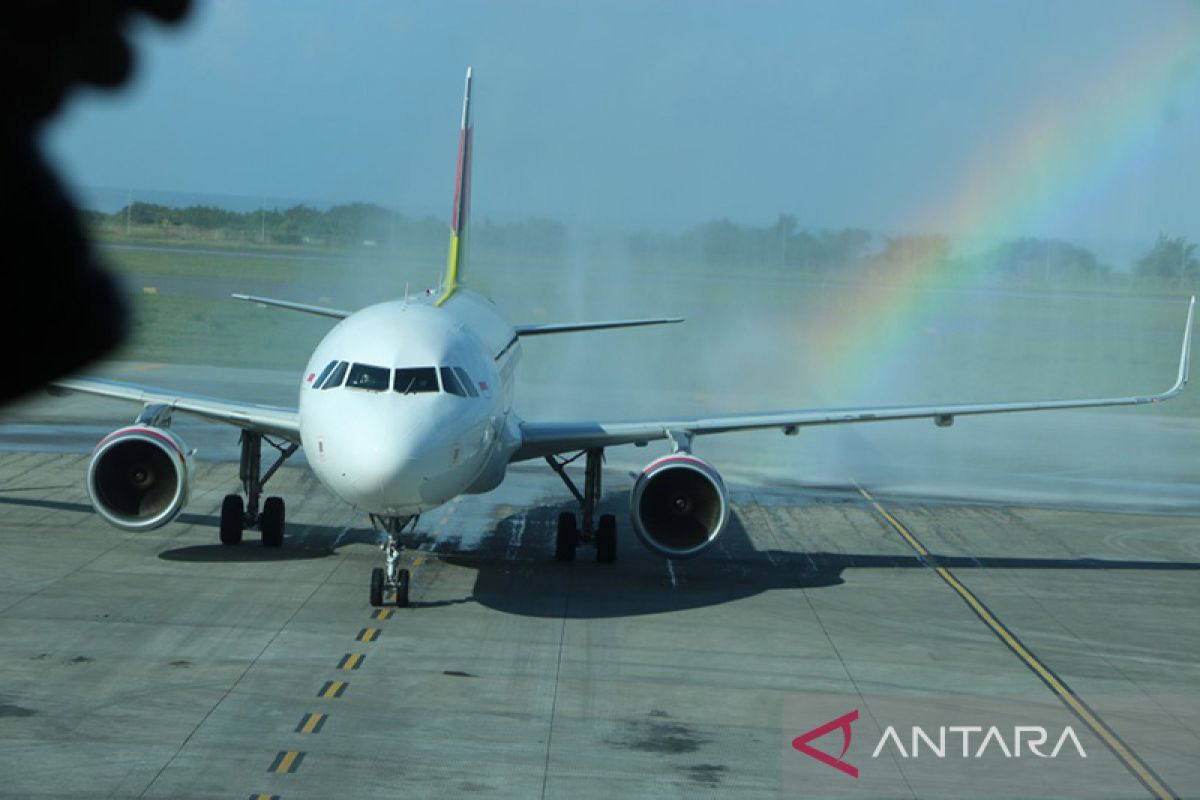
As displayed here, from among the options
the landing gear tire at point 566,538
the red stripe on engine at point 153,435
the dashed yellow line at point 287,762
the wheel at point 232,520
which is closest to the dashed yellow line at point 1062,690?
the landing gear tire at point 566,538

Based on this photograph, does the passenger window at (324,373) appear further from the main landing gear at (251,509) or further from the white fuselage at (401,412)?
the main landing gear at (251,509)

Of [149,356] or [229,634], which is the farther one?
[149,356]

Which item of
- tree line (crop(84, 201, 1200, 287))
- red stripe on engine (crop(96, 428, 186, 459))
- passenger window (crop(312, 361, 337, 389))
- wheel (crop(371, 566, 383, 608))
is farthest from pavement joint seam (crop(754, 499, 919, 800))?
tree line (crop(84, 201, 1200, 287))

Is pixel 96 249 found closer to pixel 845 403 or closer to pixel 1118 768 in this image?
pixel 1118 768

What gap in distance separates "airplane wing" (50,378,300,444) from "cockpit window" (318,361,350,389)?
2519 millimetres

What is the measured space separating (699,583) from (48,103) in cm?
1925

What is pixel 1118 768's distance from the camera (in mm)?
12945

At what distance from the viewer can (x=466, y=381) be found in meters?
18.9

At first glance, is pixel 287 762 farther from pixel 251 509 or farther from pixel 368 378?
pixel 251 509

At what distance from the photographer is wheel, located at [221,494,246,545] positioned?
2220cm

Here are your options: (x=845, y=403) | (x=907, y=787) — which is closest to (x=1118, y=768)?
(x=907, y=787)

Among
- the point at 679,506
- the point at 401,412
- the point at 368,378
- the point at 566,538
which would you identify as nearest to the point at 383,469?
the point at 401,412

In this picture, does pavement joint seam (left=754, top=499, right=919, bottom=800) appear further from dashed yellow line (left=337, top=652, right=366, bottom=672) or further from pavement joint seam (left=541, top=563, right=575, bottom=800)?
dashed yellow line (left=337, top=652, right=366, bottom=672)

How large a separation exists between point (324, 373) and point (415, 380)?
131 cm
